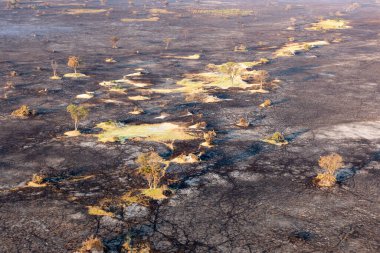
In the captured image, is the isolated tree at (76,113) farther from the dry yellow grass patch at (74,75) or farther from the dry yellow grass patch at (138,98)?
the dry yellow grass patch at (74,75)

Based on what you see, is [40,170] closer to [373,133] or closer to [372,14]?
[373,133]

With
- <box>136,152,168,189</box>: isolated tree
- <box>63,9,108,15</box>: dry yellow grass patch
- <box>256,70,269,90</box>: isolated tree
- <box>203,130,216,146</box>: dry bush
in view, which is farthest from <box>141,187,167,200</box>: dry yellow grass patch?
<box>63,9,108,15</box>: dry yellow grass patch

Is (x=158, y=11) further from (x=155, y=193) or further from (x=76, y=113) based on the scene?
(x=155, y=193)

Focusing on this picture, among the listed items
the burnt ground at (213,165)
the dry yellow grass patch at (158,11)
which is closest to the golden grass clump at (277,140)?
the burnt ground at (213,165)

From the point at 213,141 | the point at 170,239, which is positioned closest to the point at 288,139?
the point at 213,141

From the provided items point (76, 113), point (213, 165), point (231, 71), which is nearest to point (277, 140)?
point (213, 165)
